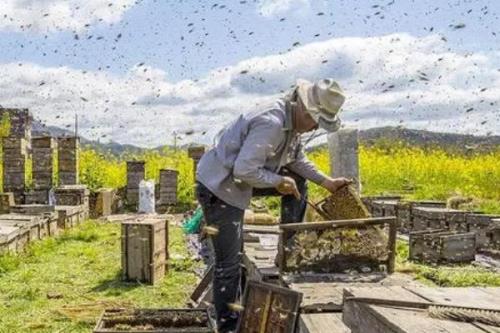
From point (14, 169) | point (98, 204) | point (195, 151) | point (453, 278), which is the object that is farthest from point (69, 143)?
point (453, 278)

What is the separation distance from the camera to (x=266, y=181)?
448 centimetres

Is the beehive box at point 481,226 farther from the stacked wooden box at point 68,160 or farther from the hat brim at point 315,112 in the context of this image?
the stacked wooden box at point 68,160

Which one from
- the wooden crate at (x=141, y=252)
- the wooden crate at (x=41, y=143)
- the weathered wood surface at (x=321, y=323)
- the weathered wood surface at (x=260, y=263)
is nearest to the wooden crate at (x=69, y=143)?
the wooden crate at (x=41, y=143)

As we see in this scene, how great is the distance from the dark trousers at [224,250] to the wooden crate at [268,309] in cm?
19

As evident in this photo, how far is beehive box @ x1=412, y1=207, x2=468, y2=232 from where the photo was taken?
1045 cm

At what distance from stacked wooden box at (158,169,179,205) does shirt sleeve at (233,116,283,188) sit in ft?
44.7

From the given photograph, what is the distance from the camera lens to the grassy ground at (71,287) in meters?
6.39

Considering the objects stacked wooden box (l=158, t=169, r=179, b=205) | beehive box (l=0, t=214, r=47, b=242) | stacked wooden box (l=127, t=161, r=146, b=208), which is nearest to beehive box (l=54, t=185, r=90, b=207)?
stacked wooden box (l=127, t=161, r=146, b=208)

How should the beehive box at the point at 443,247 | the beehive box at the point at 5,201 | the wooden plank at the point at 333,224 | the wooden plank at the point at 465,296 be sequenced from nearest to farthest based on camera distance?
the wooden plank at the point at 465,296 → the wooden plank at the point at 333,224 → the beehive box at the point at 443,247 → the beehive box at the point at 5,201

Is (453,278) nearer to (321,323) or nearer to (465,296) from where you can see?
(321,323)

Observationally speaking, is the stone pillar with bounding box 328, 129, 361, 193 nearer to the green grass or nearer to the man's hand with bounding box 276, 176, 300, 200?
the green grass

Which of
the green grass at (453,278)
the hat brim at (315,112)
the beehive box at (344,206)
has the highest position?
the hat brim at (315,112)

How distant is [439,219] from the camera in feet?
35.7

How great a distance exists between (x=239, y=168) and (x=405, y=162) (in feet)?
56.6
